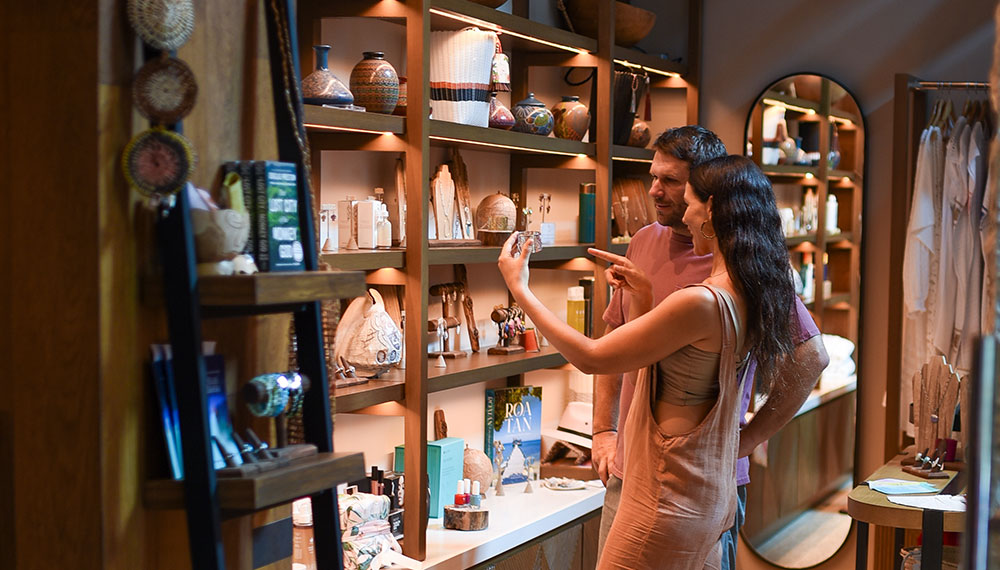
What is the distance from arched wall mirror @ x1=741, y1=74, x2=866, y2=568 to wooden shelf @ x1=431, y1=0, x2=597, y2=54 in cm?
114

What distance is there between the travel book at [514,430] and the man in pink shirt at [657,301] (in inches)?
41.7

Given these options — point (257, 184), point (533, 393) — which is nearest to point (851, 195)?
point (533, 393)

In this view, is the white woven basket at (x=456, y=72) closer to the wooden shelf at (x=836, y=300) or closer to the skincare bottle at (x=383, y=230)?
the skincare bottle at (x=383, y=230)

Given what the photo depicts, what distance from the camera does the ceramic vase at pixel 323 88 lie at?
2721 millimetres

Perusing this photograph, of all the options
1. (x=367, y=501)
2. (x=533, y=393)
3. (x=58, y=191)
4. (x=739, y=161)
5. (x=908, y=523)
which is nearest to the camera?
(x=58, y=191)

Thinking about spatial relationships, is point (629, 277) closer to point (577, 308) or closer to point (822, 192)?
point (577, 308)

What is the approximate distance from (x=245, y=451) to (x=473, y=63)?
6.52 feet

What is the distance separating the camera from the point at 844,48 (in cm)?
452

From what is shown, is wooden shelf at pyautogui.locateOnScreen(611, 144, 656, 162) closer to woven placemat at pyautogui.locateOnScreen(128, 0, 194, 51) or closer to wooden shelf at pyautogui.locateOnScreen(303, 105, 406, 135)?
wooden shelf at pyautogui.locateOnScreen(303, 105, 406, 135)

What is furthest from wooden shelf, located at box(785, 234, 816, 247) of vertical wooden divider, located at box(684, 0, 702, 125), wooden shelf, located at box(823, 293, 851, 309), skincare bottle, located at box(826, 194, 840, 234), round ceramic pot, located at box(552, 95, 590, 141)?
round ceramic pot, located at box(552, 95, 590, 141)

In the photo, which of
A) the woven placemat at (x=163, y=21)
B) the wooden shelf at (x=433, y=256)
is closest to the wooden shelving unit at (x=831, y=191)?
the wooden shelf at (x=433, y=256)

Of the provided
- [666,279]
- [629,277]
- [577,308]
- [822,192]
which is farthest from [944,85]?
[629,277]

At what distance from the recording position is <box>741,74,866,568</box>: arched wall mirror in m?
4.50

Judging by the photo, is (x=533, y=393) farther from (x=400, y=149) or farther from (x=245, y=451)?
(x=245, y=451)
